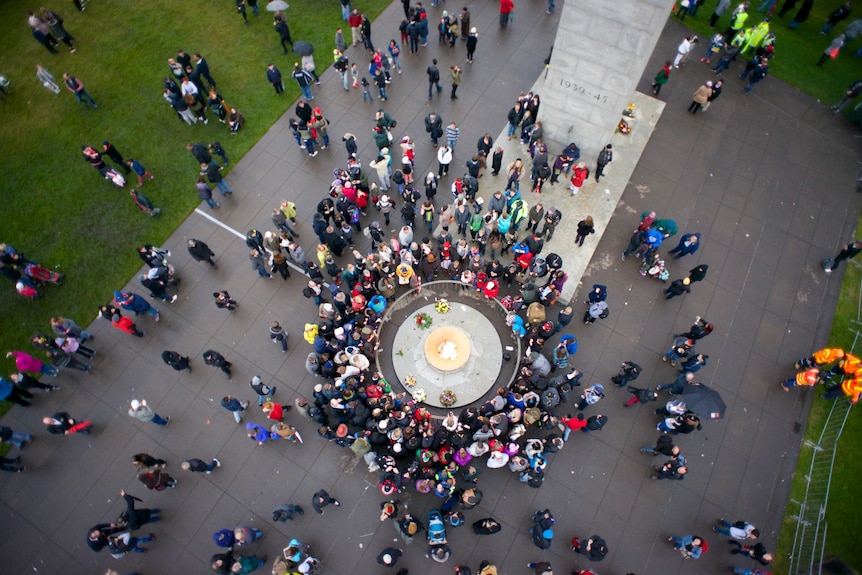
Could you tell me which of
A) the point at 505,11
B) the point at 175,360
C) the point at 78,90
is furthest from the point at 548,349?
the point at 78,90

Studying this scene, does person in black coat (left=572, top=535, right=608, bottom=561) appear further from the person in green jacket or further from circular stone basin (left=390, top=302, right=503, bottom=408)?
the person in green jacket

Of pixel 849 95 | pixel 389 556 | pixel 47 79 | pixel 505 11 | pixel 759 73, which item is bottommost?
pixel 389 556

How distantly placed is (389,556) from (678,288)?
39.2 ft

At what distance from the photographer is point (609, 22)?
1501 cm

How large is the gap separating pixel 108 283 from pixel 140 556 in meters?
9.19

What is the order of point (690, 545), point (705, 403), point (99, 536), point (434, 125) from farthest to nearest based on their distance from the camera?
1. point (434, 125)
2. point (705, 403)
3. point (690, 545)
4. point (99, 536)

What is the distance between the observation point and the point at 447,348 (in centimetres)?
1542

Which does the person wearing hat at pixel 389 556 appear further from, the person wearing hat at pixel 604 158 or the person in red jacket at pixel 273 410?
the person wearing hat at pixel 604 158

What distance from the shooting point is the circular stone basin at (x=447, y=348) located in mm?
15485

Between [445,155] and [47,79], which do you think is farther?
[47,79]

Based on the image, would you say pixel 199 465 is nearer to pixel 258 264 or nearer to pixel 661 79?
pixel 258 264

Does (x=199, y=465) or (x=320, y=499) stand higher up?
(x=320, y=499)

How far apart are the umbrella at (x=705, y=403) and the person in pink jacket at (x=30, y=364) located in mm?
19355

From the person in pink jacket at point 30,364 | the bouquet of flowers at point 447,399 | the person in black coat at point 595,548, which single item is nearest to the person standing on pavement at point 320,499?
the bouquet of flowers at point 447,399
